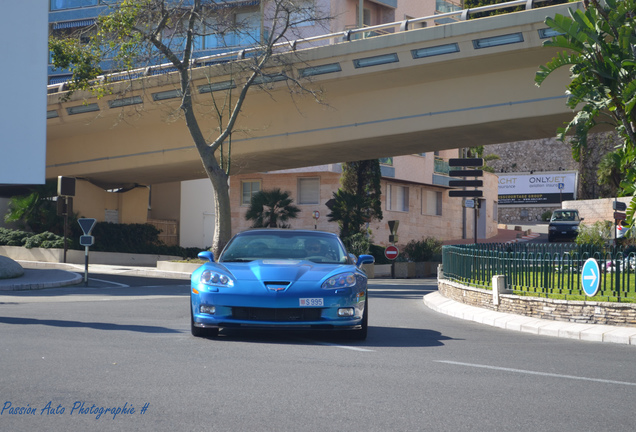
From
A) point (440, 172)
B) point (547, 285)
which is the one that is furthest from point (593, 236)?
point (440, 172)

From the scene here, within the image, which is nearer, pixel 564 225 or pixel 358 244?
pixel 358 244

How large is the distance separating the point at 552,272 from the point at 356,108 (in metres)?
14.6

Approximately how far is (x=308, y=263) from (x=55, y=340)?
328cm

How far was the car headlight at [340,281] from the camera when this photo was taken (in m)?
9.47

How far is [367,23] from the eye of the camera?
47.8m

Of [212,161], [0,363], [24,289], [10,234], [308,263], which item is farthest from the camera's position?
[10,234]

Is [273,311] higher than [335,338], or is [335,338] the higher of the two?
[273,311]

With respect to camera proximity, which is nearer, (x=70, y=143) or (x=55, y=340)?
(x=55, y=340)

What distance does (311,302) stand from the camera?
9.30 meters

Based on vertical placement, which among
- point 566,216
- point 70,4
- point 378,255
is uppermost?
point 70,4

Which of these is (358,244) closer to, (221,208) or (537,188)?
(221,208)

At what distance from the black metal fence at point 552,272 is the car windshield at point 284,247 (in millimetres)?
4994

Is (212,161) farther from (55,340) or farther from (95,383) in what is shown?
(95,383)

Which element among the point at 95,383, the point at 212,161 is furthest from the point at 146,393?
the point at 212,161
